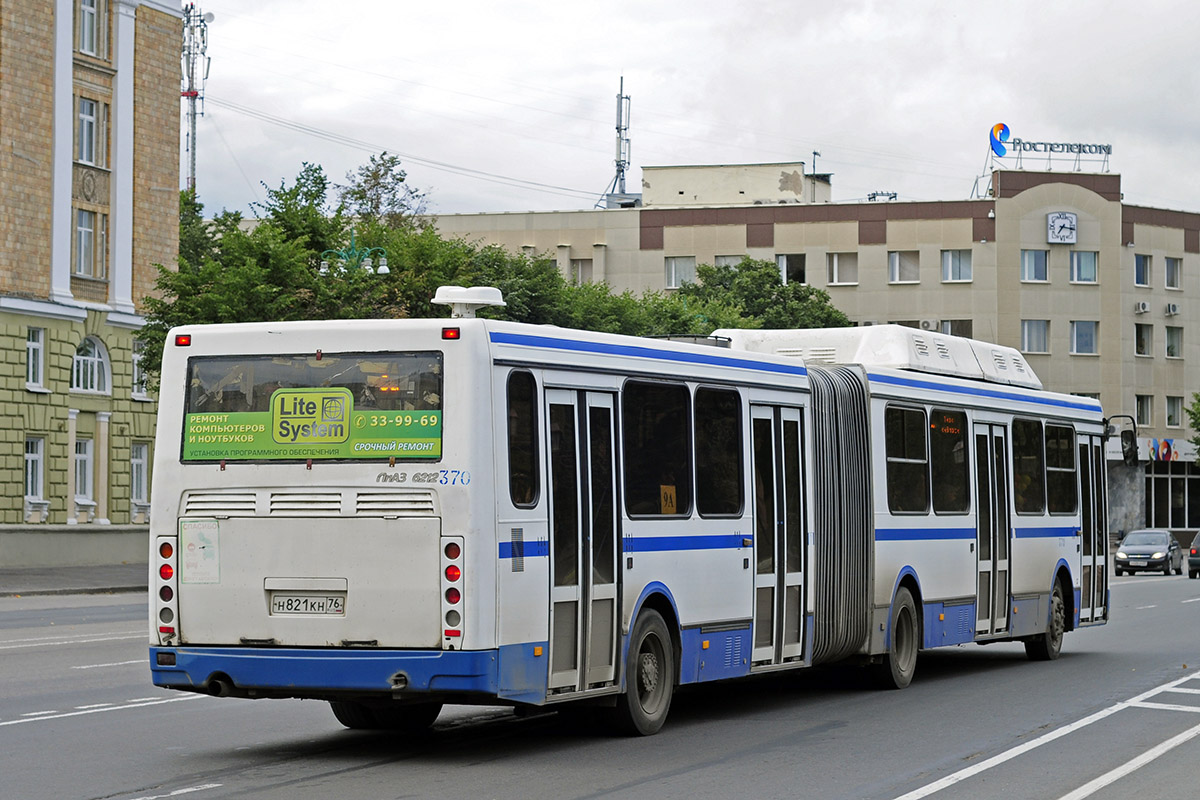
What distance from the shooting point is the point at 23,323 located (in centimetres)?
4347

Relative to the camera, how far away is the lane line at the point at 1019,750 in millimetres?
9844

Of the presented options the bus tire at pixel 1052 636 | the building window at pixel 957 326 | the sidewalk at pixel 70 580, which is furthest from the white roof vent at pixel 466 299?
the building window at pixel 957 326

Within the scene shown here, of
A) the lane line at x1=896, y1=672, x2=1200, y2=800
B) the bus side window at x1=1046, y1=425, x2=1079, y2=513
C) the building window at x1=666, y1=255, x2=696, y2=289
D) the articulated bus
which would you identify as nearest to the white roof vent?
→ the articulated bus

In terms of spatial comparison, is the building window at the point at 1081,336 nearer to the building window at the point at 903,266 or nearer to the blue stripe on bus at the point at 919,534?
the building window at the point at 903,266

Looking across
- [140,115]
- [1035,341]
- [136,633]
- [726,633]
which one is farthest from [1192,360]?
[726,633]

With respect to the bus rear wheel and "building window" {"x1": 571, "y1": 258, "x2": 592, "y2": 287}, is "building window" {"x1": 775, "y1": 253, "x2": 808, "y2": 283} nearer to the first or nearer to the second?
"building window" {"x1": 571, "y1": 258, "x2": 592, "y2": 287}

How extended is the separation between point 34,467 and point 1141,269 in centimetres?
5505

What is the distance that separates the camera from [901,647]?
623 inches

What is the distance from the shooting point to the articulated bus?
10.2 metres

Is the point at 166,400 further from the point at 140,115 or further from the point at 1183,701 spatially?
the point at 140,115

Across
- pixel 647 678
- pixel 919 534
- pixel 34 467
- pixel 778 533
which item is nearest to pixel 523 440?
pixel 647 678

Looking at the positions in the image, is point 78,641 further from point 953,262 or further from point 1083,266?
point 1083,266

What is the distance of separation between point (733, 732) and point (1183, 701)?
475 cm

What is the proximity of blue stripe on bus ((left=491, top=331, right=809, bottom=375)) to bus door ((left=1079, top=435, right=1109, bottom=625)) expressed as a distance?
23.5ft
